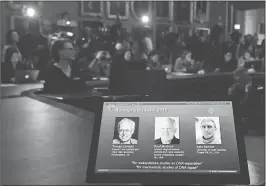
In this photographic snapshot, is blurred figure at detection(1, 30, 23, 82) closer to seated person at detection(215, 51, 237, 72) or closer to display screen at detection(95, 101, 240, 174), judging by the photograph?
seated person at detection(215, 51, 237, 72)

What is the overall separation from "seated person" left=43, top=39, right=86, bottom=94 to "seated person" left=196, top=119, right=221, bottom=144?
8.54 ft

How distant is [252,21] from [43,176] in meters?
14.0

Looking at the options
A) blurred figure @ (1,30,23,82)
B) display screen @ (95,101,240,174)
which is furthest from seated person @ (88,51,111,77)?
display screen @ (95,101,240,174)

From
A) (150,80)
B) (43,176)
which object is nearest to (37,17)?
(150,80)

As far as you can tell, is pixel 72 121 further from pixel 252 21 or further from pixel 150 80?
pixel 252 21

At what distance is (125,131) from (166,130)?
0.33 feet

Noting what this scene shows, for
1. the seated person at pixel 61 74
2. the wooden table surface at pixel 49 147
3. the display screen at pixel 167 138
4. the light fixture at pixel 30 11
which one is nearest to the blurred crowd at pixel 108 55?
the seated person at pixel 61 74

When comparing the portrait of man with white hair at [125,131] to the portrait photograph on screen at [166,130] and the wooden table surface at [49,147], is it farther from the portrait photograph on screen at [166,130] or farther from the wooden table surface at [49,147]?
the wooden table surface at [49,147]

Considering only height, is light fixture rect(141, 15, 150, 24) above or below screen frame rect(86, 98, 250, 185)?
above

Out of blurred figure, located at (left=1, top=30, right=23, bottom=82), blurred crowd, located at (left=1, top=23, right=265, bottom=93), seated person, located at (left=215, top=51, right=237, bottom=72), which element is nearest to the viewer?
blurred crowd, located at (left=1, top=23, right=265, bottom=93)

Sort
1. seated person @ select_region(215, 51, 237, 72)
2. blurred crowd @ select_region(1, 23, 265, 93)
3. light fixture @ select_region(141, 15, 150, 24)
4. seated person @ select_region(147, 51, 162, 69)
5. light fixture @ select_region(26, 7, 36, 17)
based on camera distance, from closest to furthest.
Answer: blurred crowd @ select_region(1, 23, 265, 93) → seated person @ select_region(147, 51, 162, 69) → seated person @ select_region(215, 51, 237, 72) → light fixture @ select_region(26, 7, 36, 17) → light fixture @ select_region(141, 15, 150, 24)

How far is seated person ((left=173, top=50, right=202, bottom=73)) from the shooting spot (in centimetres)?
604

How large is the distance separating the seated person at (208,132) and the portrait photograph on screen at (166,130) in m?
0.06

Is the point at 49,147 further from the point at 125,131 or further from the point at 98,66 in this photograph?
the point at 98,66
